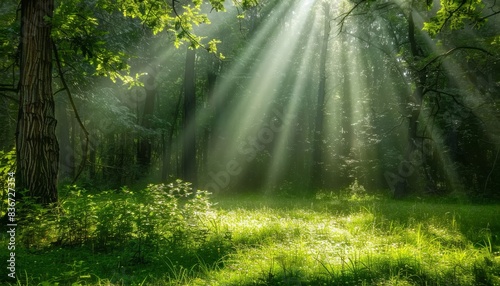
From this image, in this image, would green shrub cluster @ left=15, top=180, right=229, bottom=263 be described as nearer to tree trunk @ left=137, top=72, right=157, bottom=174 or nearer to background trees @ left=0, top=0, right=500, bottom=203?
background trees @ left=0, top=0, right=500, bottom=203

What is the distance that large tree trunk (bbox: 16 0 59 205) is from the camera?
7332 mm

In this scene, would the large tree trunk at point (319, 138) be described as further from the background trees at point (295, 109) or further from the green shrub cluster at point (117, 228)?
the green shrub cluster at point (117, 228)

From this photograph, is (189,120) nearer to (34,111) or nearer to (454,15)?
(34,111)

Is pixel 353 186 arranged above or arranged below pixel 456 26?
below

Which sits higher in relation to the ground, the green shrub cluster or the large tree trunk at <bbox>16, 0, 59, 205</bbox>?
the large tree trunk at <bbox>16, 0, 59, 205</bbox>

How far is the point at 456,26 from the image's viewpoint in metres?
8.06

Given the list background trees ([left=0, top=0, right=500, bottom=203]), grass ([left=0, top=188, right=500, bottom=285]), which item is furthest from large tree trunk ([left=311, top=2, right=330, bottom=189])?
grass ([left=0, top=188, right=500, bottom=285])

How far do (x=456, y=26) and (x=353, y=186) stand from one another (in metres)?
18.5

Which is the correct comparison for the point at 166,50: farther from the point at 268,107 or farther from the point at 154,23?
the point at 154,23

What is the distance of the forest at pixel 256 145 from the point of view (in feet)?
19.2

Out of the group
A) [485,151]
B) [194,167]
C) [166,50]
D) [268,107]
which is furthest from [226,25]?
[485,151]

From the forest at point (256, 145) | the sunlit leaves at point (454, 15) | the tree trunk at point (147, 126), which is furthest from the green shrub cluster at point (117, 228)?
the tree trunk at point (147, 126)

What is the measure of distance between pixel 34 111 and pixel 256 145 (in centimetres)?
2105

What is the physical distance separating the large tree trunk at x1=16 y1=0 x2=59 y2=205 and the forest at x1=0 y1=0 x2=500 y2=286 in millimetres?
28
